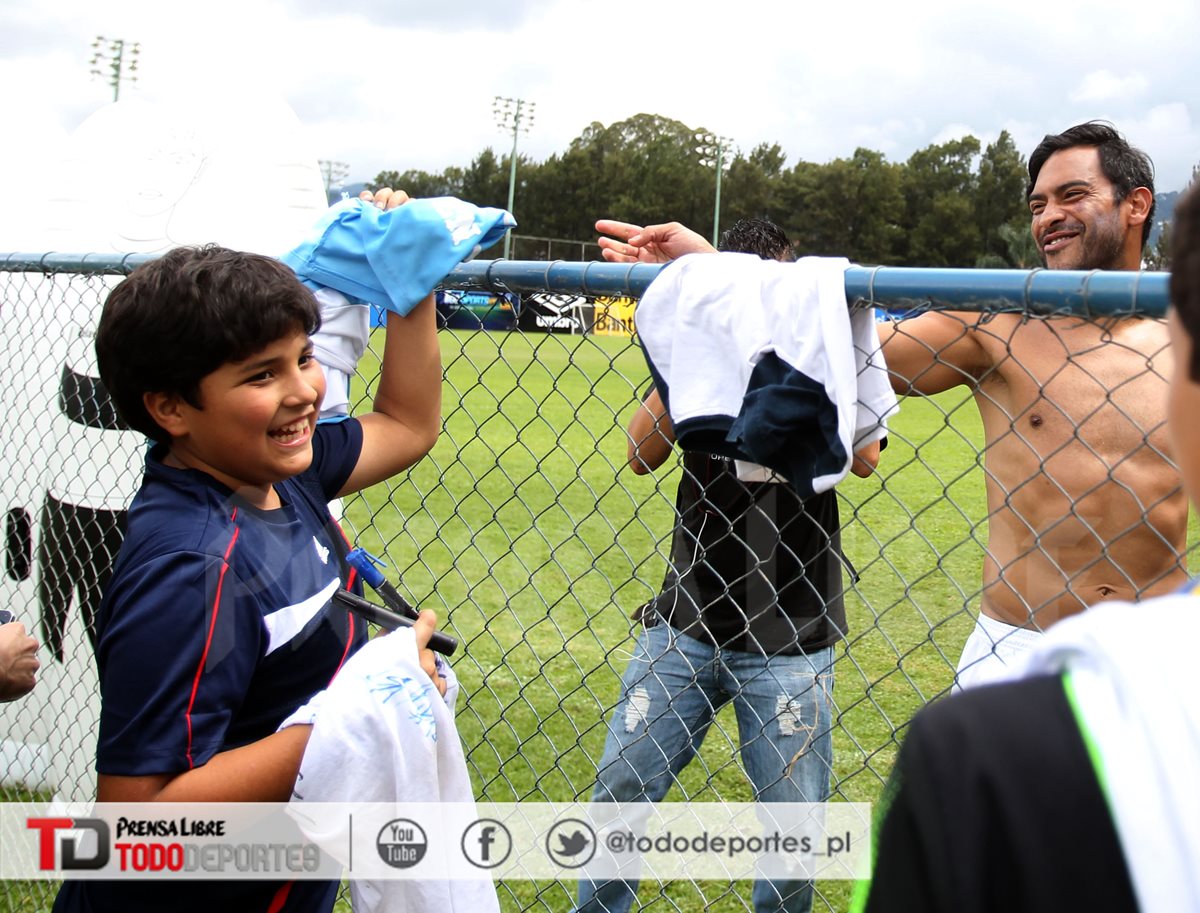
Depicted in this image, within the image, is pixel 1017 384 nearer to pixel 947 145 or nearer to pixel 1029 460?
pixel 1029 460

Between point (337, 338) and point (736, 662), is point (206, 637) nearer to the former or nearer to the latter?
point (337, 338)

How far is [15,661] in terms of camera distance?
1.98 m

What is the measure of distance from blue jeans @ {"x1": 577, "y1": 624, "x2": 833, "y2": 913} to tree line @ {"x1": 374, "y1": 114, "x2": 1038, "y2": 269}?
55.0 metres

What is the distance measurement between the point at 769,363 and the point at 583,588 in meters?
5.52

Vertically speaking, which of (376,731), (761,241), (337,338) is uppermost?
(761,241)

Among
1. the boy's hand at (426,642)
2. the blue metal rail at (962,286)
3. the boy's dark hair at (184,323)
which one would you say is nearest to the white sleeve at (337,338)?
the blue metal rail at (962,286)

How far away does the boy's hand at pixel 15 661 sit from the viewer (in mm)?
1977

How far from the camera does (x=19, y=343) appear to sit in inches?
149

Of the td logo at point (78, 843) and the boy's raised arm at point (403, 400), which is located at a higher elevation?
the boy's raised arm at point (403, 400)

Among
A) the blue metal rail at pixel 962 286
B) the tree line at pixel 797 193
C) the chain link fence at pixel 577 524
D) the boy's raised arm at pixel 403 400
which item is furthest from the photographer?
the tree line at pixel 797 193

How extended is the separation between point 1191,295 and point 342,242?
66.8 inches

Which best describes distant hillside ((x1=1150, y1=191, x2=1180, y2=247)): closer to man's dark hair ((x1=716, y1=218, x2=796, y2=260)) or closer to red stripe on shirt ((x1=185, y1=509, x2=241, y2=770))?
man's dark hair ((x1=716, y1=218, x2=796, y2=260))

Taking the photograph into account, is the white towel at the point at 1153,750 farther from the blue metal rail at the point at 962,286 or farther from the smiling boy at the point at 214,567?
the smiling boy at the point at 214,567

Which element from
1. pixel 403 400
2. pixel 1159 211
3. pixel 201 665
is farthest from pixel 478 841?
pixel 1159 211
